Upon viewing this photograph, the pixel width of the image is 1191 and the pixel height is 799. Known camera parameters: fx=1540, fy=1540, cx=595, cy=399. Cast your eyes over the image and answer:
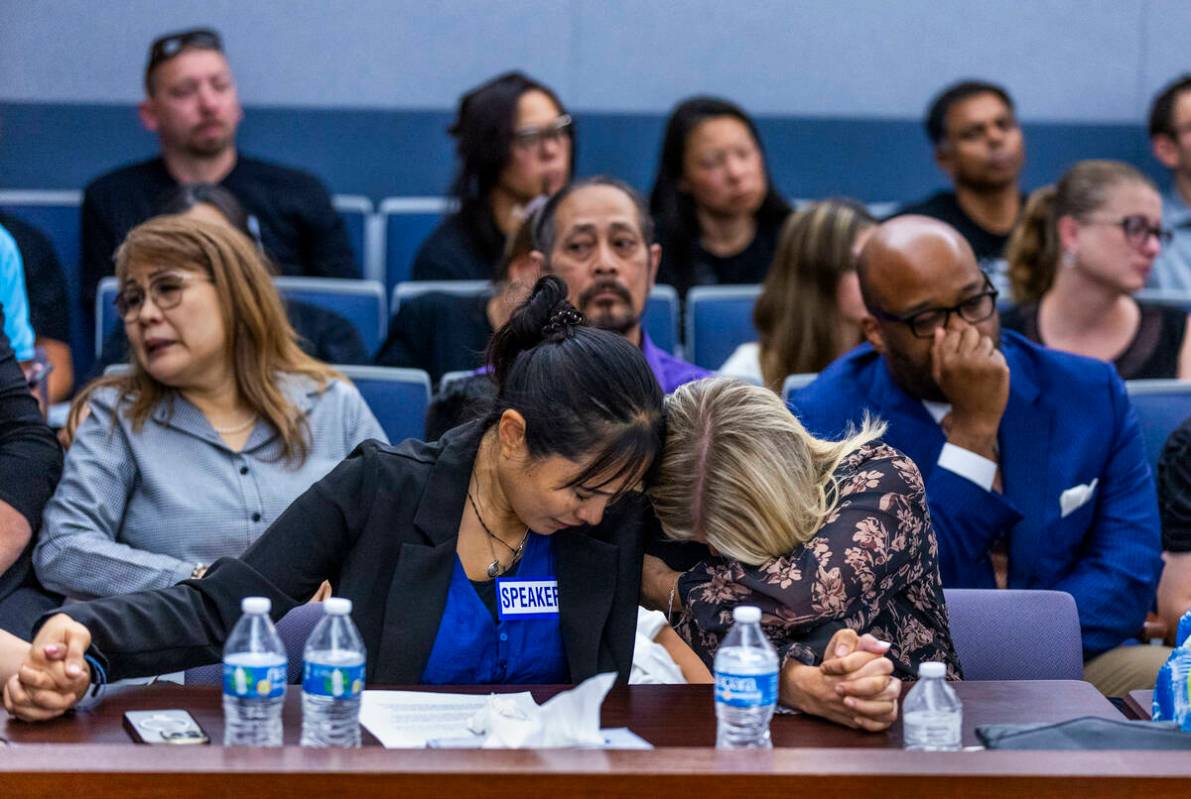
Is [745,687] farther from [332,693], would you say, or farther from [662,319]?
[662,319]

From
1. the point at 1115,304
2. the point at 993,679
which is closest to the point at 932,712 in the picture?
the point at 993,679

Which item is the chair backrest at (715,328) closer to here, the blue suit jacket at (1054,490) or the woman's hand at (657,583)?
the blue suit jacket at (1054,490)

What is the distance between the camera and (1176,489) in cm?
290

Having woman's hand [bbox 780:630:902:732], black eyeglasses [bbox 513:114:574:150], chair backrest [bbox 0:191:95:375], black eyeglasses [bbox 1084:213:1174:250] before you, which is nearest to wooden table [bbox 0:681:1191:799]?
woman's hand [bbox 780:630:902:732]

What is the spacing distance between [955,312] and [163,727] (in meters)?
1.68

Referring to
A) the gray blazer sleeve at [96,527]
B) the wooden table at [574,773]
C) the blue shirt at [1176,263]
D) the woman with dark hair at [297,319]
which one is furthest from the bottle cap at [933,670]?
the blue shirt at [1176,263]

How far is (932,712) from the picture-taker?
1753mm

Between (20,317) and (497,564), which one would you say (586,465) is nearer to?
(497,564)

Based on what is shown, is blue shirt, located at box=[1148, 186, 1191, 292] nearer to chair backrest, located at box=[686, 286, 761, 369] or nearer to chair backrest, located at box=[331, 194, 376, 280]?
chair backrest, located at box=[686, 286, 761, 369]

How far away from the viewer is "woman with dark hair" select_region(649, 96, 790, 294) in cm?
464

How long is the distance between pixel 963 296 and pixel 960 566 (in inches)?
19.5

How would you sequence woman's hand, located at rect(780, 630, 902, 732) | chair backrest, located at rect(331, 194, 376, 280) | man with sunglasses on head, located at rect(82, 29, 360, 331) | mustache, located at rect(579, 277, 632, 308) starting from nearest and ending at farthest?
1. woman's hand, located at rect(780, 630, 902, 732)
2. mustache, located at rect(579, 277, 632, 308)
3. man with sunglasses on head, located at rect(82, 29, 360, 331)
4. chair backrest, located at rect(331, 194, 376, 280)

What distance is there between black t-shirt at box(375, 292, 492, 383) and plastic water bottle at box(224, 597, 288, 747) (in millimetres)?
1973

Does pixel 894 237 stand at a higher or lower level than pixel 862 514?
higher
